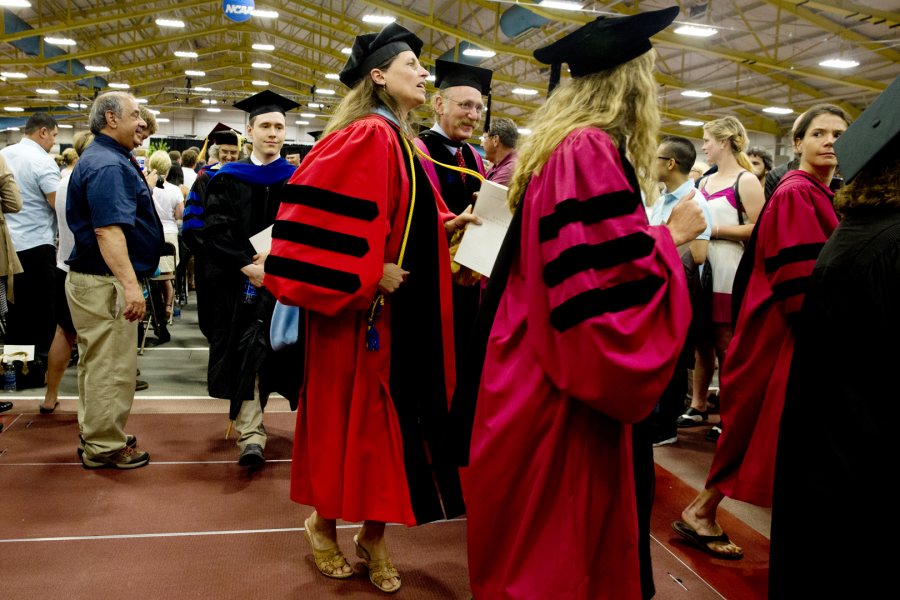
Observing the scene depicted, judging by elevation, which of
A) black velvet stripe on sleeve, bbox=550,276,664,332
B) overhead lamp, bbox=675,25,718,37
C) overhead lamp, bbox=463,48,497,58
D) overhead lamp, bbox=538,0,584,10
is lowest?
black velvet stripe on sleeve, bbox=550,276,664,332

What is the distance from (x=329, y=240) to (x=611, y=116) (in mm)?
943

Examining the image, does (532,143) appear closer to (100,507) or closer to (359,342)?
(359,342)

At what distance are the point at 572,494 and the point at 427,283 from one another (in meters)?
1.02

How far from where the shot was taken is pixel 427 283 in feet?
8.23

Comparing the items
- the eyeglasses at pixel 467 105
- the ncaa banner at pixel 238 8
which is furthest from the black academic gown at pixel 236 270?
the ncaa banner at pixel 238 8

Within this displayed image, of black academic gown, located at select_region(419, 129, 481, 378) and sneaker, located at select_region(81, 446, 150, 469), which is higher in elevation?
black academic gown, located at select_region(419, 129, 481, 378)

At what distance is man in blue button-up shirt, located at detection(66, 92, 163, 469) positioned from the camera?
3408 mm

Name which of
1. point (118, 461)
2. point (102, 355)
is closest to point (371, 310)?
point (102, 355)

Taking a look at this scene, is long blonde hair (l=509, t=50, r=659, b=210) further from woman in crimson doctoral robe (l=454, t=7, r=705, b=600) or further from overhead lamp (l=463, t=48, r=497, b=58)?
overhead lamp (l=463, t=48, r=497, b=58)

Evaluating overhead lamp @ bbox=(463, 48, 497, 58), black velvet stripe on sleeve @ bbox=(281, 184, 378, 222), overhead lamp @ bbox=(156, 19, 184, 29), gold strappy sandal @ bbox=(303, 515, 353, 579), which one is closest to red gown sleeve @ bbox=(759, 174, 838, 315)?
black velvet stripe on sleeve @ bbox=(281, 184, 378, 222)

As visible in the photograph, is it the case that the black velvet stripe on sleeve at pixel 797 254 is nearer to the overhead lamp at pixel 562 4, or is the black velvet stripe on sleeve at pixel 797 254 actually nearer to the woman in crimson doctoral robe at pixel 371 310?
the woman in crimson doctoral robe at pixel 371 310

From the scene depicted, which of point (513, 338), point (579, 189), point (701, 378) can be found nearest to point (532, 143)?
point (579, 189)

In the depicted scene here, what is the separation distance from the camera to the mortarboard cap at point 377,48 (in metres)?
2.51

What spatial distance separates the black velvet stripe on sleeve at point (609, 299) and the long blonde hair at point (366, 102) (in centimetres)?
118
